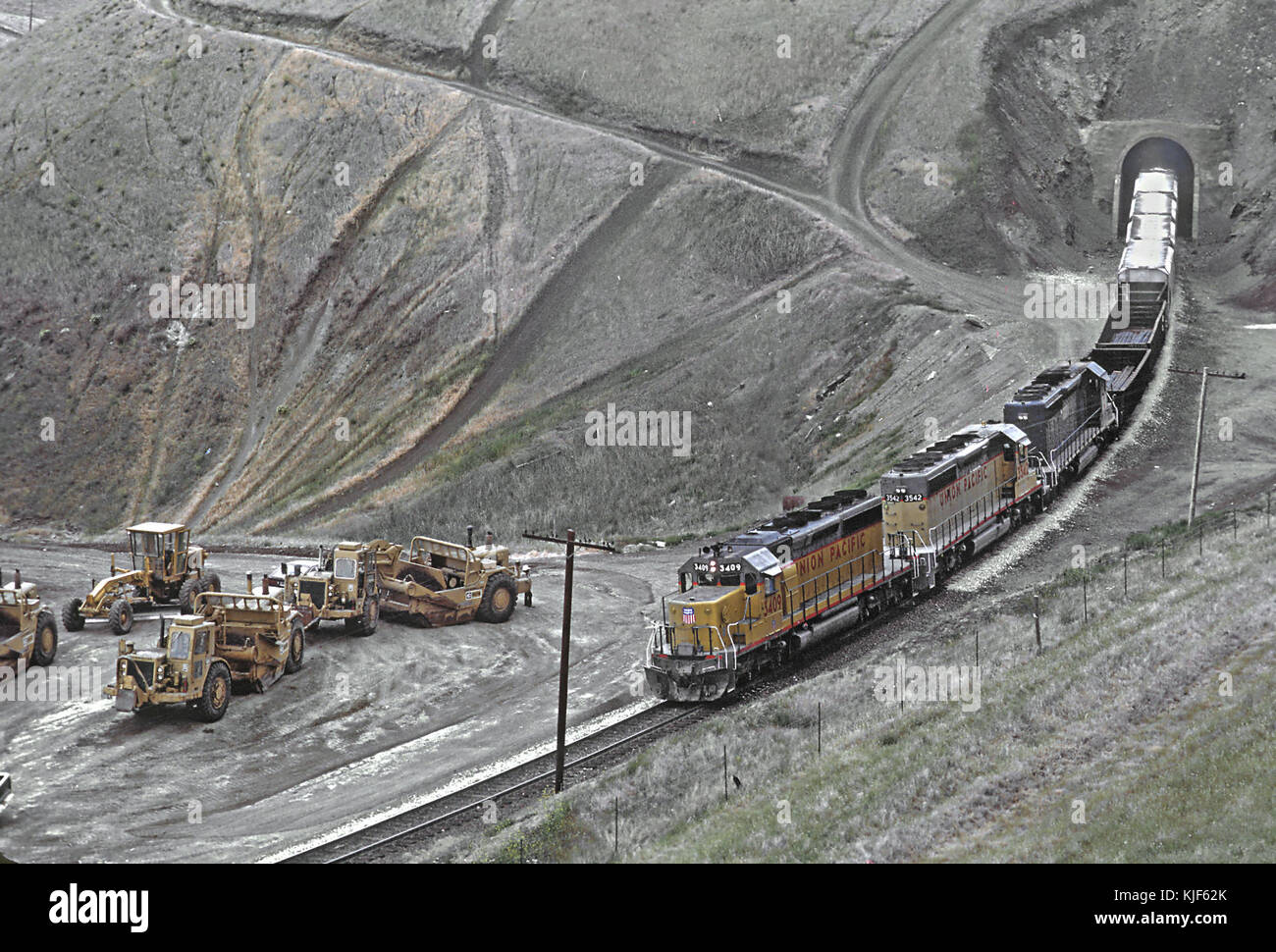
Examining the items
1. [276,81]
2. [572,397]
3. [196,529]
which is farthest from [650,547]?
[276,81]

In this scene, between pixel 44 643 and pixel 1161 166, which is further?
pixel 1161 166

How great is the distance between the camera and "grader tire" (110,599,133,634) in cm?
4291

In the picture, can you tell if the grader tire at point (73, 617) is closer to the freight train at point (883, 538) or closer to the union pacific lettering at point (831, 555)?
the freight train at point (883, 538)

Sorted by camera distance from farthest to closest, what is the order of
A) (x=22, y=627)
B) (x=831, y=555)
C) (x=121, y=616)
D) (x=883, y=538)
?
1. (x=121, y=616)
2. (x=22, y=627)
3. (x=883, y=538)
4. (x=831, y=555)

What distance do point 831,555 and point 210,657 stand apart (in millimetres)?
15302

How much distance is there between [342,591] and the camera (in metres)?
40.9

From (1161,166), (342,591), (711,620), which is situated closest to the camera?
(711,620)

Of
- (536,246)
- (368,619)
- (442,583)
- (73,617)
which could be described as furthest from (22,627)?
(536,246)

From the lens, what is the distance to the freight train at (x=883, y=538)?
31266 millimetres

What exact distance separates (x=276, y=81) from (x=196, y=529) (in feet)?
124

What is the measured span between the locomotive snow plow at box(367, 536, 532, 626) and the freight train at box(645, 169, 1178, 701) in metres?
6.69

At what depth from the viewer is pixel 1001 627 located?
33656 millimetres

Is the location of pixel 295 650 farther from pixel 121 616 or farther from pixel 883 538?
pixel 883 538

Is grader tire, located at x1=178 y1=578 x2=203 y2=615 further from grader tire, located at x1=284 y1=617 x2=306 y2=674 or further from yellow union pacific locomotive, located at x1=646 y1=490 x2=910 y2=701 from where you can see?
yellow union pacific locomotive, located at x1=646 y1=490 x2=910 y2=701
